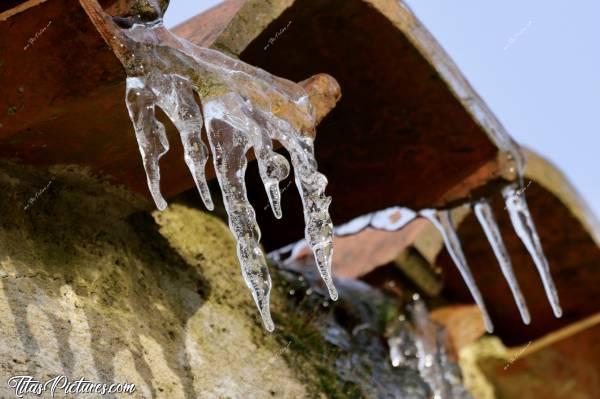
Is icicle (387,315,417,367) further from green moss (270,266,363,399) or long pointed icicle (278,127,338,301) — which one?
long pointed icicle (278,127,338,301)

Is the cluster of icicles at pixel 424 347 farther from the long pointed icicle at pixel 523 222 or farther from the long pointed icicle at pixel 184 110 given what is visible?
the long pointed icicle at pixel 184 110

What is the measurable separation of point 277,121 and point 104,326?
473mm

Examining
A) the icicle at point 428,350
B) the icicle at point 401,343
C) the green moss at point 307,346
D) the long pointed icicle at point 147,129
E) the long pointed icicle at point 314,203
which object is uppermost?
the long pointed icicle at point 147,129

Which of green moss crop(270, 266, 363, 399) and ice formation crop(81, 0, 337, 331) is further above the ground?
ice formation crop(81, 0, 337, 331)

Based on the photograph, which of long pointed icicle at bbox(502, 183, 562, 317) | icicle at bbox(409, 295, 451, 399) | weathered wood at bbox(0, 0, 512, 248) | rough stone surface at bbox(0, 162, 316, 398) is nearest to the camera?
weathered wood at bbox(0, 0, 512, 248)

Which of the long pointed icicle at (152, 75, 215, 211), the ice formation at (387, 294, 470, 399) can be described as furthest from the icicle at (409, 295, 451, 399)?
the long pointed icicle at (152, 75, 215, 211)

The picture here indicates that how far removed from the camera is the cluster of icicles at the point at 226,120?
1.50 m

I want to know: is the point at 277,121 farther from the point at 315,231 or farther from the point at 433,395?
the point at 433,395

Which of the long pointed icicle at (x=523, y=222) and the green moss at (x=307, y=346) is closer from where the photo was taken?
the green moss at (x=307, y=346)

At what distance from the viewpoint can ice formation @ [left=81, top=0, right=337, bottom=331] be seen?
150 cm

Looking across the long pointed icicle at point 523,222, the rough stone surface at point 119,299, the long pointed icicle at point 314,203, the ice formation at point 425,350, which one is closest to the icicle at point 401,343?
the ice formation at point 425,350

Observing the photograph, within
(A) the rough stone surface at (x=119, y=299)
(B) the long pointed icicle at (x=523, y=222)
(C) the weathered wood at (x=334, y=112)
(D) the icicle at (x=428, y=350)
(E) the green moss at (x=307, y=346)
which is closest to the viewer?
(C) the weathered wood at (x=334, y=112)

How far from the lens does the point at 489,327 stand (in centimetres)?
265

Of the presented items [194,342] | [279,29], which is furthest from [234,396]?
[279,29]
